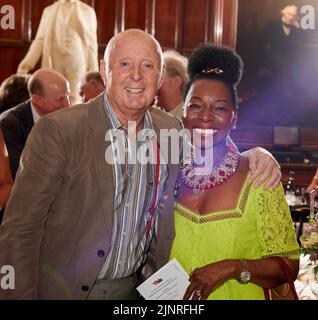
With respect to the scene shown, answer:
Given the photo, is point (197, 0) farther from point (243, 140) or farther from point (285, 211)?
point (285, 211)

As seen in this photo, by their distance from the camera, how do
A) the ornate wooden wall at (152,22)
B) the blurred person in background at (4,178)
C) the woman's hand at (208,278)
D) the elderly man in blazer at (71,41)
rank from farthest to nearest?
the ornate wooden wall at (152,22), the elderly man in blazer at (71,41), the blurred person in background at (4,178), the woman's hand at (208,278)

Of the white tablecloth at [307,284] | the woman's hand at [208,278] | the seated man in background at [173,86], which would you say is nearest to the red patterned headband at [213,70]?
the woman's hand at [208,278]

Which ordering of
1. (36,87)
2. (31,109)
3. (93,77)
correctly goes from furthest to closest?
(93,77)
(36,87)
(31,109)

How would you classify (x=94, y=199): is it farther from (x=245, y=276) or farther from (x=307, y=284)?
(x=307, y=284)

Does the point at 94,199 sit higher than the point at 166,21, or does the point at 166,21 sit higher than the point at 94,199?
the point at 166,21

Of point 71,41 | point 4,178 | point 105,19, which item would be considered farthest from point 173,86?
point 105,19

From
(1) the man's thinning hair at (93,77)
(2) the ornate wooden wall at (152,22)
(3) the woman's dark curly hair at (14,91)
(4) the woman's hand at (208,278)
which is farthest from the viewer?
(2) the ornate wooden wall at (152,22)

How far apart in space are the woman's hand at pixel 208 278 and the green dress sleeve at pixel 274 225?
14 cm

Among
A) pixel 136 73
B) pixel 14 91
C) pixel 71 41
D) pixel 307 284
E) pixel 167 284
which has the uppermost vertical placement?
pixel 71 41

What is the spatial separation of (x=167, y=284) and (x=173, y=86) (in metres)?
2.01

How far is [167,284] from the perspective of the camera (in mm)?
2180

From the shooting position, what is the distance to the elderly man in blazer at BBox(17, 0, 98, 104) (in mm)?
7922

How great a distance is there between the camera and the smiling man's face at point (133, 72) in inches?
87.6

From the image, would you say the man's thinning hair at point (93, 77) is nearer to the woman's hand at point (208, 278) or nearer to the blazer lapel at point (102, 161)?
the blazer lapel at point (102, 161)
